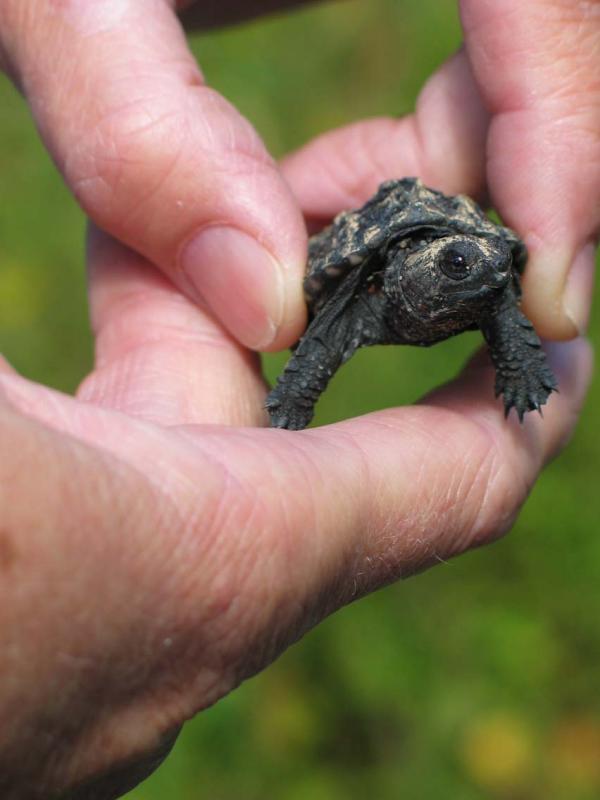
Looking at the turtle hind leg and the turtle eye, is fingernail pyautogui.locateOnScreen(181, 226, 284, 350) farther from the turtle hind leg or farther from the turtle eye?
the turtle hind leg

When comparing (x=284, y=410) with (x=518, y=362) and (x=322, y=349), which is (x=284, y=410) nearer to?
(x=322, y=349)

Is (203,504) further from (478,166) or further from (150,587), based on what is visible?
(478,166)

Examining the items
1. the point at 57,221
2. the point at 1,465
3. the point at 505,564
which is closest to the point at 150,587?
the point at 1,465

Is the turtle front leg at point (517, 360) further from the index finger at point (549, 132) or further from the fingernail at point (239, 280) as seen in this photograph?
the fingernail at point (239, 280)

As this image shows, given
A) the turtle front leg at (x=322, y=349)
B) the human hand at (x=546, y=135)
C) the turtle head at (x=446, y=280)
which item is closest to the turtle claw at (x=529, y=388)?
the turtle head at (x=446, y=280)

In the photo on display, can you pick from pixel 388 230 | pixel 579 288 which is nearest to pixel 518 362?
pixel 579 288

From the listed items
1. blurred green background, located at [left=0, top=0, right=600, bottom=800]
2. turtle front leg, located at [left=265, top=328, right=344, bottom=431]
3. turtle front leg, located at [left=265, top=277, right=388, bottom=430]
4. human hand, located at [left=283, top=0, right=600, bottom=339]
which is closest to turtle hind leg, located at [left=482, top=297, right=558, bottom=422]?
human hand, located at [left=283, top=0, right=600, bottom=339]
